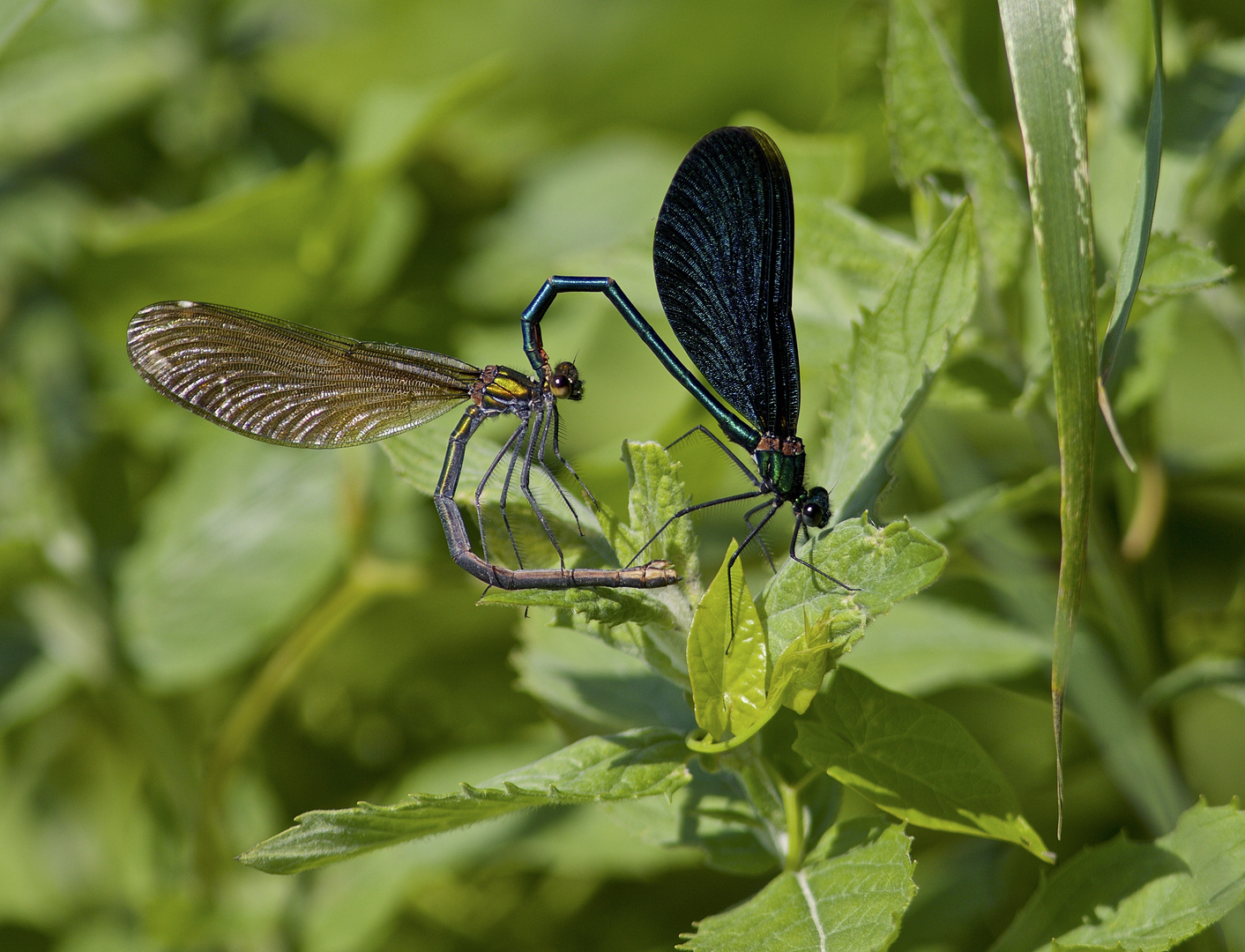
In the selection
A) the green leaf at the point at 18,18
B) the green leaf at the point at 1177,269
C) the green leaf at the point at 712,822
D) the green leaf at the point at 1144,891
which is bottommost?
the green leaf at the point at 1144,891

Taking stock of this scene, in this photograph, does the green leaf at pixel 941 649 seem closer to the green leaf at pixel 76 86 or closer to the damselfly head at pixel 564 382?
the damselfly head at pixel 564 382

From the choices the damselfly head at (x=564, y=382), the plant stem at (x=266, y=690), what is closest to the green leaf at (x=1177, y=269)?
the damselfly head at (x=564, y=382)

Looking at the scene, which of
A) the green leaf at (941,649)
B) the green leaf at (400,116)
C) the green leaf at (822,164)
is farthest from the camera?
the green leaf at (400,116)

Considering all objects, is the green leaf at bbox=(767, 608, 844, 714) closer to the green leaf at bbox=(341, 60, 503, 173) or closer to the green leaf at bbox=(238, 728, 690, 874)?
the green leaf at bbox=(238, 728, 690, 874)

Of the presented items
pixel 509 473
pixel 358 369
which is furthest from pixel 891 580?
pixel 358 369

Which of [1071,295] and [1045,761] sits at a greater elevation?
[1071,295]

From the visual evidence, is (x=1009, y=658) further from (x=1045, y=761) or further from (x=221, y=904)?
(x=221, y=904)
